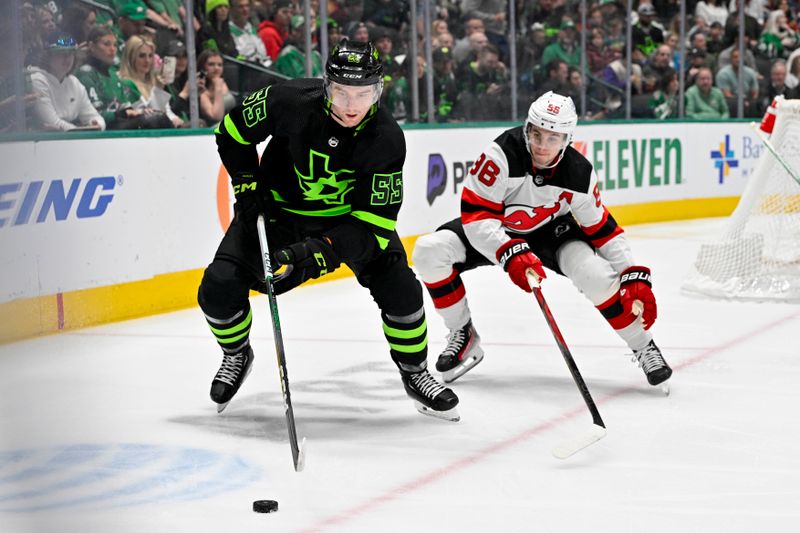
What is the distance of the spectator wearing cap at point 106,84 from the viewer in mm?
4574

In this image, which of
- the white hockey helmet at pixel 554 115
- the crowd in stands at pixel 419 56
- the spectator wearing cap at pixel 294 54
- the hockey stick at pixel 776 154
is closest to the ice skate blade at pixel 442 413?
the white hockey helmet at pixel 554 115

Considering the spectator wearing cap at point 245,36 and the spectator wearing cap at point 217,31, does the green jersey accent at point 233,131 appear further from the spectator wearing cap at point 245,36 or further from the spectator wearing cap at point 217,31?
the spectator wearing cap at point 245,36

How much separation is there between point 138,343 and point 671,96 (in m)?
6.12

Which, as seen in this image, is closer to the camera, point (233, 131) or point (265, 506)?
point (265, 506)

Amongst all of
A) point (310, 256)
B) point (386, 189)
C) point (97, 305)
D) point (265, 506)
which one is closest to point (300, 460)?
point (265, 506)

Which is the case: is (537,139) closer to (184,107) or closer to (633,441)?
(633,441)

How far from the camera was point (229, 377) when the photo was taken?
3.02 metres

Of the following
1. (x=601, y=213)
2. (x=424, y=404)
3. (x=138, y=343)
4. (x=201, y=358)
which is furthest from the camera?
(x=138, y=343)

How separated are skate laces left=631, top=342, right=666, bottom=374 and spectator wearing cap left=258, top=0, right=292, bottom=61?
326 centimetres

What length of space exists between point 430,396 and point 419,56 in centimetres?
427

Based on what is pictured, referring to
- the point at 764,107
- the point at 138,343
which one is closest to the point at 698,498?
the point at 138,343

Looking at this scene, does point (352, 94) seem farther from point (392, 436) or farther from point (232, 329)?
point (392, 436)

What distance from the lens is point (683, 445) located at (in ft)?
8.81

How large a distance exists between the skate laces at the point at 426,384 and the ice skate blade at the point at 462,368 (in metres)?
0.44
